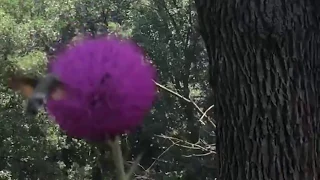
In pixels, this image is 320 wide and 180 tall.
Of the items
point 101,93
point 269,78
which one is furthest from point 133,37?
point 101,93

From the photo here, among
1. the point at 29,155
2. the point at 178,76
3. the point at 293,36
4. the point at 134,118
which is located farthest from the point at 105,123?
the point at 178,76

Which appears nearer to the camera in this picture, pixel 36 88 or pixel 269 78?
pixel 36 88

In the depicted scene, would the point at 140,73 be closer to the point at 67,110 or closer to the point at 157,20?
the point at 67,110

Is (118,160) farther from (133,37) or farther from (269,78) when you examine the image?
(133,37)

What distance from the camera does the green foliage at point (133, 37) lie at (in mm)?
7883

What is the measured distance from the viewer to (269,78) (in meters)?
1.30

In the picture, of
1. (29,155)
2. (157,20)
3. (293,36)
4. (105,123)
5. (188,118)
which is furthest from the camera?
(157,20)

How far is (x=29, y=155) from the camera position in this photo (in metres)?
8.17

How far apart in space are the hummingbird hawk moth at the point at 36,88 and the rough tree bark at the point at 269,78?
95cm

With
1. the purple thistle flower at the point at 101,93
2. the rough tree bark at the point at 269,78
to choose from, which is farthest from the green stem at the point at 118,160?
the rough tree bark at the point at 269,78

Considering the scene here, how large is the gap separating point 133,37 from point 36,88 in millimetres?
7763

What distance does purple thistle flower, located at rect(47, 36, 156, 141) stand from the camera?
0.35m

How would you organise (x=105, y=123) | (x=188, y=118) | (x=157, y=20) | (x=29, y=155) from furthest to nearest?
(x=157, y=20) < (x=188, y=118) < (x=29, y=155) < (x=105, y=123)

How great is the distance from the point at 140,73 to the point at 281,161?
3.27ft
